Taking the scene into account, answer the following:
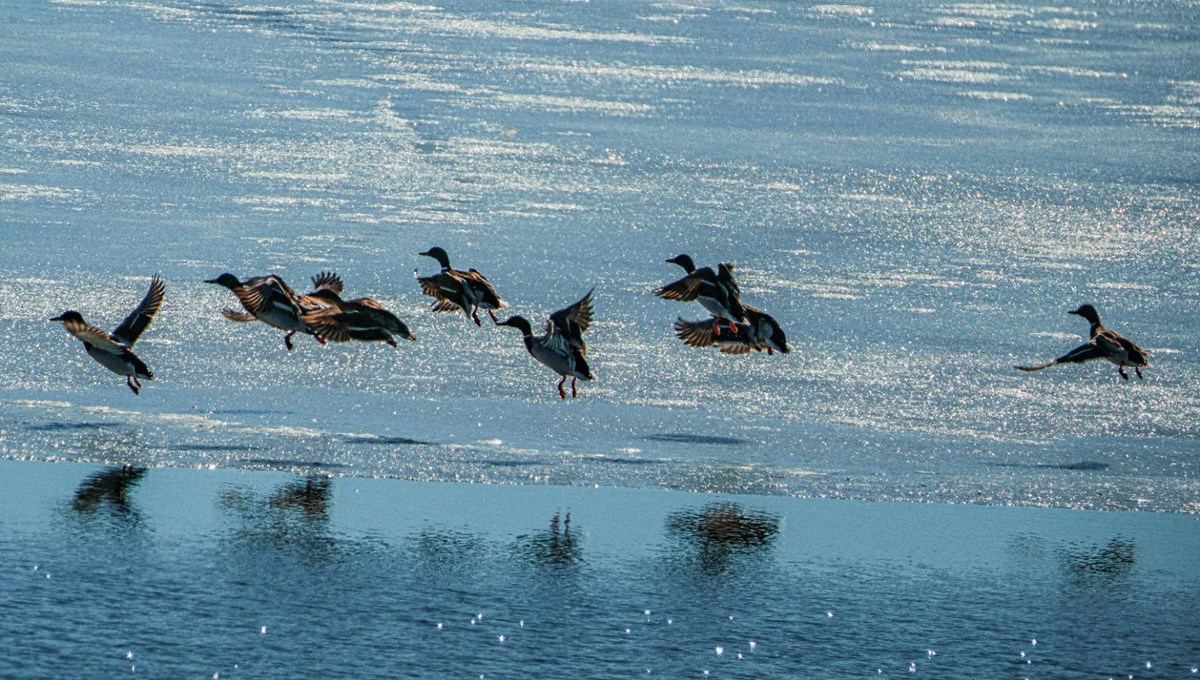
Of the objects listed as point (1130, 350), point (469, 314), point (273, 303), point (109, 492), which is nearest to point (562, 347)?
point (469, 314)

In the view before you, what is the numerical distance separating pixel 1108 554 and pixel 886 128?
12.3m

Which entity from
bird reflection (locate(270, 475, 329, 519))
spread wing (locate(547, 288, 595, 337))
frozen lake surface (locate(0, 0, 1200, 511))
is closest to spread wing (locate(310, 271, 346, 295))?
frozen lake surface (locate(0, 0, 1200, 511))

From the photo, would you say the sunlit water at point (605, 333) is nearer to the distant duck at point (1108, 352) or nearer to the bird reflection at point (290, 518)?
the bird reflection at point (290, 518)

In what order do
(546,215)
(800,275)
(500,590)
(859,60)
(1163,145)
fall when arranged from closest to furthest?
(500,590), (800,275), (546,215), (1163,145), (859,60)

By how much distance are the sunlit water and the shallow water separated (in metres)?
0.03

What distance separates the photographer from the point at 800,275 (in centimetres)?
1441

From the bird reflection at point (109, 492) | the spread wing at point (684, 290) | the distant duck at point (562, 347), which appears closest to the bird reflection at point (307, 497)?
the bird reflection at point (109, 492)

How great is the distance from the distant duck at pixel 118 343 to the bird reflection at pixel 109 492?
4.39 feet

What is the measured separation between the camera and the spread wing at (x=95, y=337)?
10.3 meters

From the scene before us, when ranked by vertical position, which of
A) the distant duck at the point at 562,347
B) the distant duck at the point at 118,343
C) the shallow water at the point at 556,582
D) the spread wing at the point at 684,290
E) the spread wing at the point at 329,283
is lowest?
the shallow water at the point at 556,582

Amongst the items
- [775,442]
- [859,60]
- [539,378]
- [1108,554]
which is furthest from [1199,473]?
[859,60]

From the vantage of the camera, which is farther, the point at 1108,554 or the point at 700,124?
the point at 700,124

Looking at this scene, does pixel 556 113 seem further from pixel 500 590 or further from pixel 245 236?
pixel 500 590

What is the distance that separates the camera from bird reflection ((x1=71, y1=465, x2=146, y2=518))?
28.4 feet
